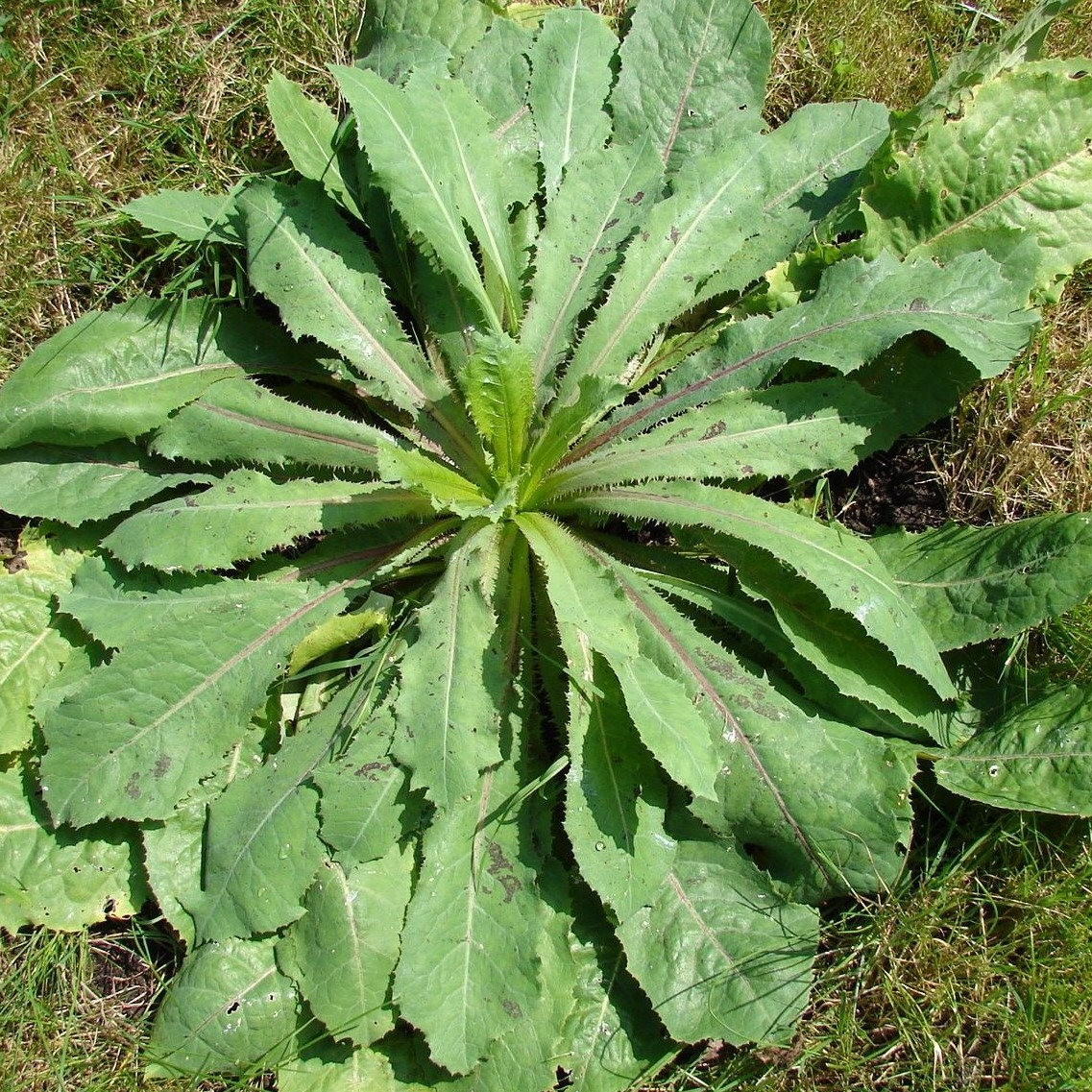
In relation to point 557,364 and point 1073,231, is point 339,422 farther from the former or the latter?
point 1073,231

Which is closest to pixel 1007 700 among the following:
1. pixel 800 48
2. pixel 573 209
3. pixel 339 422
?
pixel 573 209

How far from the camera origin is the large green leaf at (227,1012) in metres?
2.58

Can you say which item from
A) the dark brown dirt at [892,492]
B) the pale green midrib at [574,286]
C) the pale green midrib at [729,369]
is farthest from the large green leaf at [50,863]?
the dark brown dirt at [892,492]

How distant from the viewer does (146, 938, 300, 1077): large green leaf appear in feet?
8.46

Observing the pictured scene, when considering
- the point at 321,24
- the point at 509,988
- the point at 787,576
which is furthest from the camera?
the point at 321,24

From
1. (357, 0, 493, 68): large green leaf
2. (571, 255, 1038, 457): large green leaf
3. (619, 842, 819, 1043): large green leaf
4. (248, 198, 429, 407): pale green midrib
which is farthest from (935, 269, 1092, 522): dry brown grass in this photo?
(357, 0, 493, 68): large green leaf

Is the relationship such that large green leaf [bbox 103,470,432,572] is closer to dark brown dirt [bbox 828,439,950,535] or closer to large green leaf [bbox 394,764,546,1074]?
large green leaf [bbox 394,764,546,1074]

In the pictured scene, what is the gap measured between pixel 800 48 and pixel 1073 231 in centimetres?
111

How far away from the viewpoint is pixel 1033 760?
8.50 feet

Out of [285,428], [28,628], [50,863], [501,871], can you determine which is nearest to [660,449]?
[285,428]

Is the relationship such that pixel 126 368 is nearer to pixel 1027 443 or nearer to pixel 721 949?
pixel 721 949

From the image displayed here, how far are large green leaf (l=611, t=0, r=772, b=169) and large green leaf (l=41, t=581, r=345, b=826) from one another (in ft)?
5.71

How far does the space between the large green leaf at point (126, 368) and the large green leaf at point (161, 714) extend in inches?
24.1

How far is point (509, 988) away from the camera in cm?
245
